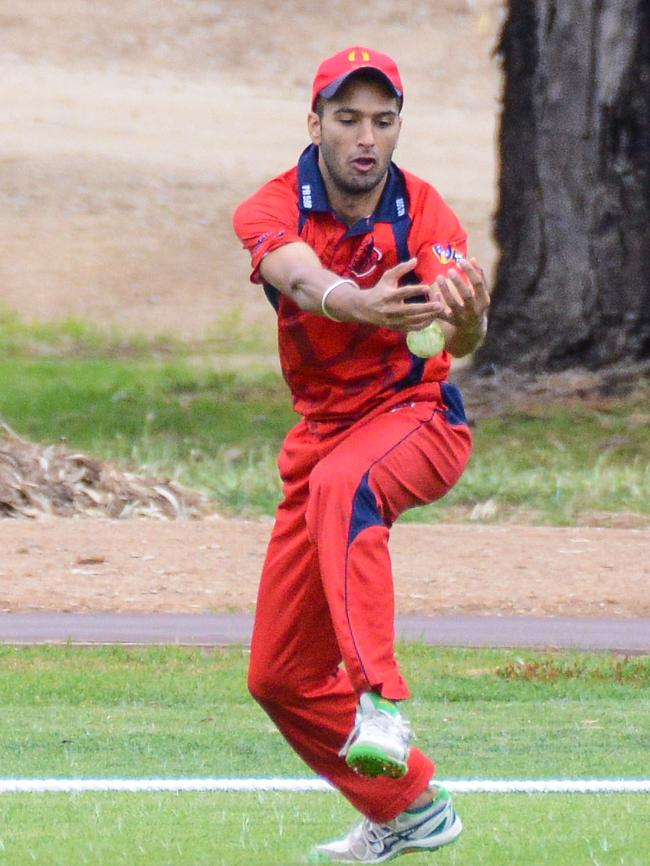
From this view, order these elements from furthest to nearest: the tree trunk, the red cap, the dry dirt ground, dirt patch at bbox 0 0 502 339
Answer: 1. dirt patch at bbox 0 0 502 339
2. the tree trunk
3. the dry dirt ground
4. the red cap

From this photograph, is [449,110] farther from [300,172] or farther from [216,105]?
[300,172]

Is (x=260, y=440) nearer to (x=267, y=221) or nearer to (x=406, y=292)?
(x=267, y=221)

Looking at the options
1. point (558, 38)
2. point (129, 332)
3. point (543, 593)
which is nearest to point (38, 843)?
point (543, 593)

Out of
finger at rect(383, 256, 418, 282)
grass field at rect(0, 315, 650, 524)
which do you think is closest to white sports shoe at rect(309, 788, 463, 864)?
finger at rect(383, 256, 418, 282)

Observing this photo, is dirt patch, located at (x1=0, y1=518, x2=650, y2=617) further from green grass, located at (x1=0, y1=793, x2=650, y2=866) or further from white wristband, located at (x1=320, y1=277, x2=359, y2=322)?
white wristband, located at (x1=320, y1=277, x2=359, y2=322)

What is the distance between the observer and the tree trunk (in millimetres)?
18703

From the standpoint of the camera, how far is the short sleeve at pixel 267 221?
564 centimetres

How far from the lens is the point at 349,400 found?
5727 mm

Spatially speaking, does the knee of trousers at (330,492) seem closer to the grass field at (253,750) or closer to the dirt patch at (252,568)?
the grass field at (253,750)

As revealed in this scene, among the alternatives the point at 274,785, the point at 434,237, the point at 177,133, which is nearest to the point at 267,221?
the point at 434,237

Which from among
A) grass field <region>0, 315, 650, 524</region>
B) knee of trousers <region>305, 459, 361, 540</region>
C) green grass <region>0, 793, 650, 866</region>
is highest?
knee of trousers <region>305, 459, 361, 540</region>

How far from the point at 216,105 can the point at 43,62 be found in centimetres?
658

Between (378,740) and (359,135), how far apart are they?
1.63 metres

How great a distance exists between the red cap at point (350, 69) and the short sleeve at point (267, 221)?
267mm
